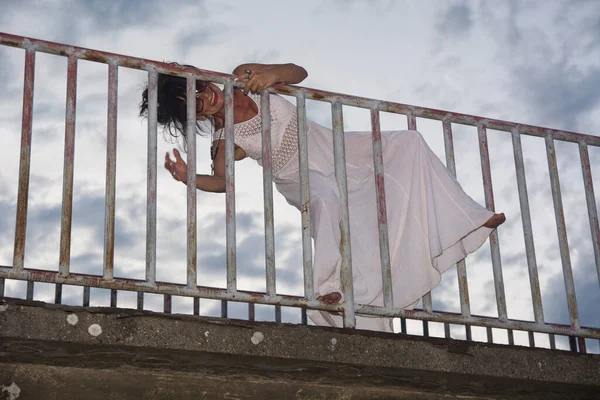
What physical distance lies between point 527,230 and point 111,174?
2035mm

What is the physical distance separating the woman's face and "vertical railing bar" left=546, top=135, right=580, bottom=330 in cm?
167

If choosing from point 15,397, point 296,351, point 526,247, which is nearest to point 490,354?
point 526,247

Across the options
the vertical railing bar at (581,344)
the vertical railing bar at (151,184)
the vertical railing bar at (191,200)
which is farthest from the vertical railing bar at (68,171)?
the vertical railing bar at (581,344)

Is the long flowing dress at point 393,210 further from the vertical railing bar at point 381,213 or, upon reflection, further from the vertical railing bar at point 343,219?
the vertical railing bar at point 381,213

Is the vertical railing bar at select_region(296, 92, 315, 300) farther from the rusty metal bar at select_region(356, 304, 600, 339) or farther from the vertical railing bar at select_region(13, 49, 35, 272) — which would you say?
the vertical railing bar at select_region(13, 49, 35, 272)

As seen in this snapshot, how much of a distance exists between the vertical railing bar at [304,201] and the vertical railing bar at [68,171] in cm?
99

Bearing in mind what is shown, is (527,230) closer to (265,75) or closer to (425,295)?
(425,295)

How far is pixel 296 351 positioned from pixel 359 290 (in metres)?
0.59

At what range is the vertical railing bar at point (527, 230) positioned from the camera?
15.1 feet

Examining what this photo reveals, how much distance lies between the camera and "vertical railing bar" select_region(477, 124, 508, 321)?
14.8 feet

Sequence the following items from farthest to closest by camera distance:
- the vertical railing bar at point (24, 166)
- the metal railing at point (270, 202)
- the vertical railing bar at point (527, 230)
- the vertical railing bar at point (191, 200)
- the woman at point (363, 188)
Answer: the vertical railing bar at point (527, 230) → the woman at point (363, 188) → the vertical railing bar at point (191, 200) → the metal railing at point (270, 202) → the vertical railing bar at point (24, 166)

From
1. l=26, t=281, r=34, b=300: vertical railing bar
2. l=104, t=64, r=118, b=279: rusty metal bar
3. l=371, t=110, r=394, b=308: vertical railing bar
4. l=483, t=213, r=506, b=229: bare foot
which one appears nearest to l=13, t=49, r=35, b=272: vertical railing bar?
l=104, t=64, r=118, b=279: rusty metal bar

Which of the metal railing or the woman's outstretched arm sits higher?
the woman's outstretched arm

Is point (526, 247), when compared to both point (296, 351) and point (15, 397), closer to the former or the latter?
point (296, 351)
